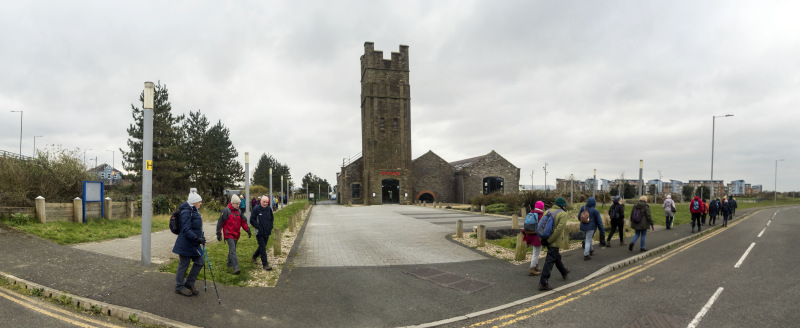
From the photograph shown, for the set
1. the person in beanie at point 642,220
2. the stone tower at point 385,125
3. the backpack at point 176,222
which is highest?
the stone tower at point 385,125

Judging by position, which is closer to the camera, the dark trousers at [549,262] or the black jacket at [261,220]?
the dark trousers at [549,262]

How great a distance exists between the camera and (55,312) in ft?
16.5

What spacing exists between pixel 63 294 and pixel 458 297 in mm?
5969

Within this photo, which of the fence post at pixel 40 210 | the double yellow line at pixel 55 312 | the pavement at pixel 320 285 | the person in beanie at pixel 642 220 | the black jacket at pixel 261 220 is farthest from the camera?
the fence post at pixel 40 210

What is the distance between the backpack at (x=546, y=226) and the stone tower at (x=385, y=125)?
43264 millimetres

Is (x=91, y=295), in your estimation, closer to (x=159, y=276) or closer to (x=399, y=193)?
(x=159, y=276)

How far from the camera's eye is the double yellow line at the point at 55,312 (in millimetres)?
4812

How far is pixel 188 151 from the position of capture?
4275cm

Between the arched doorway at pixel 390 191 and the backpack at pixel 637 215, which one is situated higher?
the backpack at pixel 637 215

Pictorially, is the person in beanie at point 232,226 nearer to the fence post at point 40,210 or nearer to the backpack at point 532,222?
the backpack at point 532,222

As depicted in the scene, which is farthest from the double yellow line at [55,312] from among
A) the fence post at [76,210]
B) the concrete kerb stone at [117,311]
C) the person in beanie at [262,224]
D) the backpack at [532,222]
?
the fence post at [76,210]

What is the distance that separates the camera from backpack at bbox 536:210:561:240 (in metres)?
7.19

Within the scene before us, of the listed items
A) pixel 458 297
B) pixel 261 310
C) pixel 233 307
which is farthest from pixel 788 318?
pixel 233 307

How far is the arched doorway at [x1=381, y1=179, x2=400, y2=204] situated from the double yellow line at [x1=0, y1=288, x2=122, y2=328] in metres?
47.0
